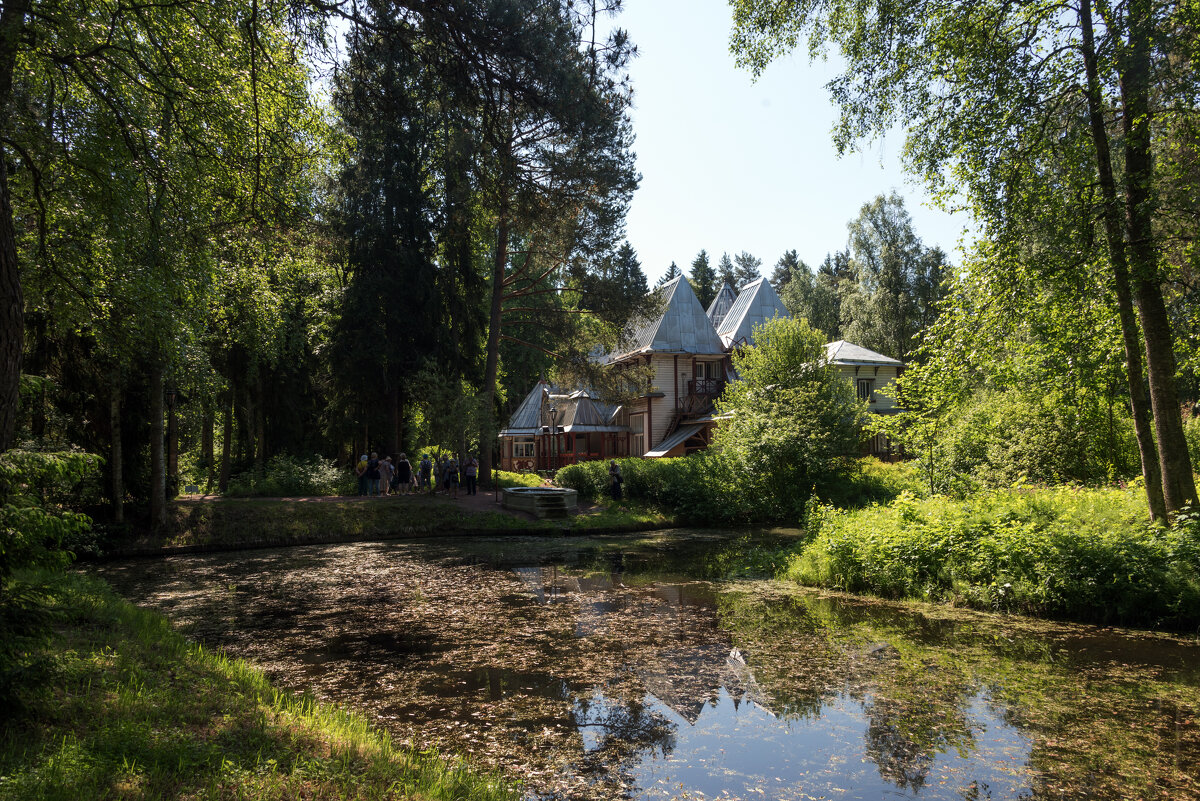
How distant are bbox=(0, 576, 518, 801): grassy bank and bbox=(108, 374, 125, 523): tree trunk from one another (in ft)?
45.7

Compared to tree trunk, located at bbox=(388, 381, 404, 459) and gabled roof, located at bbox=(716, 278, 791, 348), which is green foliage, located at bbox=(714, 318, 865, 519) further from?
gabled roof, located at bbox=(716, 278, 791, 348)

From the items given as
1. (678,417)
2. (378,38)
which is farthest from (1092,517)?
(678,417)

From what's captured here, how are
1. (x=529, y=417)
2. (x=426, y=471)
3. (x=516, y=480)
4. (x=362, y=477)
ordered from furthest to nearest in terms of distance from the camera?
(x=529, y=417), (x=516, y=480), (x=426, y=471), (x=362, y=477)

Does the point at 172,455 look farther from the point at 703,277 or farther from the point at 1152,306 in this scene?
the point at 703,277

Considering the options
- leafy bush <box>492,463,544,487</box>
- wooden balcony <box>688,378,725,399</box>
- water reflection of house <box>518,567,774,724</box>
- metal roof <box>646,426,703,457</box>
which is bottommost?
water reflection of house <box>518,567,774,724</box>

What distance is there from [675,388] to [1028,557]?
25.8 metres

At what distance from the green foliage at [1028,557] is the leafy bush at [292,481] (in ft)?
60.0

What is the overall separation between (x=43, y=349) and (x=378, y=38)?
13089 millimetres

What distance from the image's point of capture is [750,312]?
3750cm

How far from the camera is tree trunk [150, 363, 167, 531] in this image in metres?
17.6

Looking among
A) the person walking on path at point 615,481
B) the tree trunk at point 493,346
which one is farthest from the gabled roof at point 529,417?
the person walking on path at point 615,481

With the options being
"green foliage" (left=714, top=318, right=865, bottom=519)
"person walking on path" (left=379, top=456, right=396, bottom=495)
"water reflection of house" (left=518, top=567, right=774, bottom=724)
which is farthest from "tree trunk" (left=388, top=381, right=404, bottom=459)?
"water reflection of house" (left=518, top=567, right=774, bottom=724)

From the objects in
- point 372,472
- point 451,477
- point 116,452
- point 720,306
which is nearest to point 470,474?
point 451,477

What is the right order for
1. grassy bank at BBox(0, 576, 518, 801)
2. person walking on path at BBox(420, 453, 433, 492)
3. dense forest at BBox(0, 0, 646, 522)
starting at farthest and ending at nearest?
person walking on path at BBox(420, 453, 433, 492) < dense forest at BBox(0, 0, 646, 522) < grassy bank at BBox(0, 576, 518, 801)
